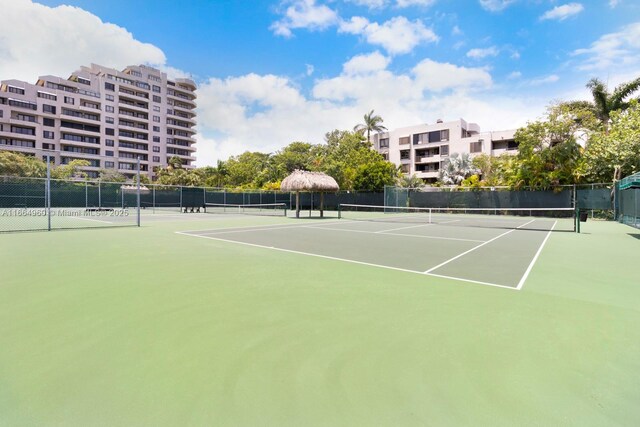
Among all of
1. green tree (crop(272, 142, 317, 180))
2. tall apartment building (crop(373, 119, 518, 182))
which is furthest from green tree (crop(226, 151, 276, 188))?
tall apartment building (crop(373, 119, 518, 182))

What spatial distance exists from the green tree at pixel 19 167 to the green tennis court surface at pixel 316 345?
40926mm

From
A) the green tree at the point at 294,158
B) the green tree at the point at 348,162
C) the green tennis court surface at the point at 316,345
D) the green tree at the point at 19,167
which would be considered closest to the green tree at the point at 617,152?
the green tennis court surface at the point at 316,345

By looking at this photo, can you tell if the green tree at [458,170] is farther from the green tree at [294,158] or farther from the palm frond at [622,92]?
the green tree at [294,158]

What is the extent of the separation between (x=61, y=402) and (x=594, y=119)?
37873 millimetres

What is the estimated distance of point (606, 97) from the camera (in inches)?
1170

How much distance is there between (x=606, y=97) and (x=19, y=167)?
196ft

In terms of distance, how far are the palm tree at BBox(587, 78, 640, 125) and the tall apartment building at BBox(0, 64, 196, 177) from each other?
7317cm

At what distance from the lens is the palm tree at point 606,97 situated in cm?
2879

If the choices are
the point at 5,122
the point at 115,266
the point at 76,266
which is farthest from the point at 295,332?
the point at 5,122

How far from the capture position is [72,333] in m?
3.53

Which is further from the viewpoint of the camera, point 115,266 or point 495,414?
point 115,266

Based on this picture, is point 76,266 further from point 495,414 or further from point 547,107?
point 547,107

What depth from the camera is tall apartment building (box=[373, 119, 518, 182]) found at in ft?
169

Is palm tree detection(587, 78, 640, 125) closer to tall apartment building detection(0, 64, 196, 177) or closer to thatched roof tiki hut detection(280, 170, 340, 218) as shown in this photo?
thatched roof tiki hut detection(280, 170, 340, 218)
